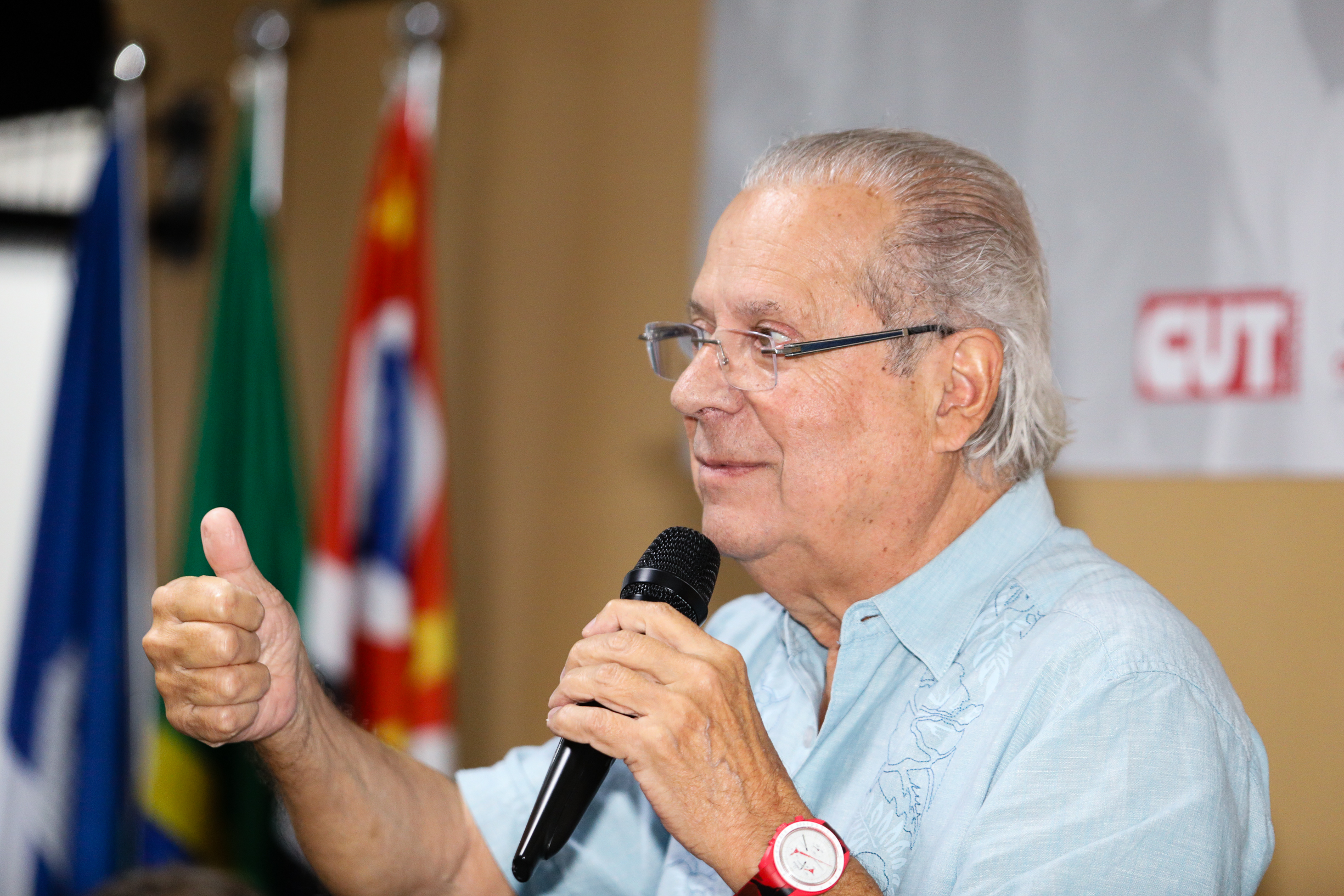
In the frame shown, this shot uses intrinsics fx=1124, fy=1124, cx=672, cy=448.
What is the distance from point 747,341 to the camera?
4.40 feet

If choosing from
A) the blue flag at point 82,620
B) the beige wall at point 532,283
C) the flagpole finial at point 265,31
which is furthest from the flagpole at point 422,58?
the blue flag at point 82,620

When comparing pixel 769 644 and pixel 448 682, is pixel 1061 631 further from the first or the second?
pixel 448 682

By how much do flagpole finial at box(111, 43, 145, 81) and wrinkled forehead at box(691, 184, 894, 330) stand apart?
91.9 inches

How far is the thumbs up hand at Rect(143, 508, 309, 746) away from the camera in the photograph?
3.66ft

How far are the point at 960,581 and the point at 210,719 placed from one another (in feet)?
2.72

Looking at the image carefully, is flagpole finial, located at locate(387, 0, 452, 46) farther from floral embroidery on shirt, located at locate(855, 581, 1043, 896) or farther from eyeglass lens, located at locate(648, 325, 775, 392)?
floral embroidery on shirt, located at locate(855, 581, 1043, 896)

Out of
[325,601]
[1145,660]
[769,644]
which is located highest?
[1145,660]

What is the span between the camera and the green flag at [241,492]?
267 centimetres

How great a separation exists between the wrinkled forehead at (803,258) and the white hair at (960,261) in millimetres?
17

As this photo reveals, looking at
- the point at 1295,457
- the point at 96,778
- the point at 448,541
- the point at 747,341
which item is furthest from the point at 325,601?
the point at 1295,457

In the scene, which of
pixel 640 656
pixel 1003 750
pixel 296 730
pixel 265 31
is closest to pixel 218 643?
pixel 296 730

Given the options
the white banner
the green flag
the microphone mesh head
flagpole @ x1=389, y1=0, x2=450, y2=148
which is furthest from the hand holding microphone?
flagpole @ x1=389, y1=0, x2=450, y2=148

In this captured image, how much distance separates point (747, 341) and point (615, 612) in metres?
0.44

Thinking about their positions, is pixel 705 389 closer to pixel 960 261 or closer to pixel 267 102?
pixel 960 261
